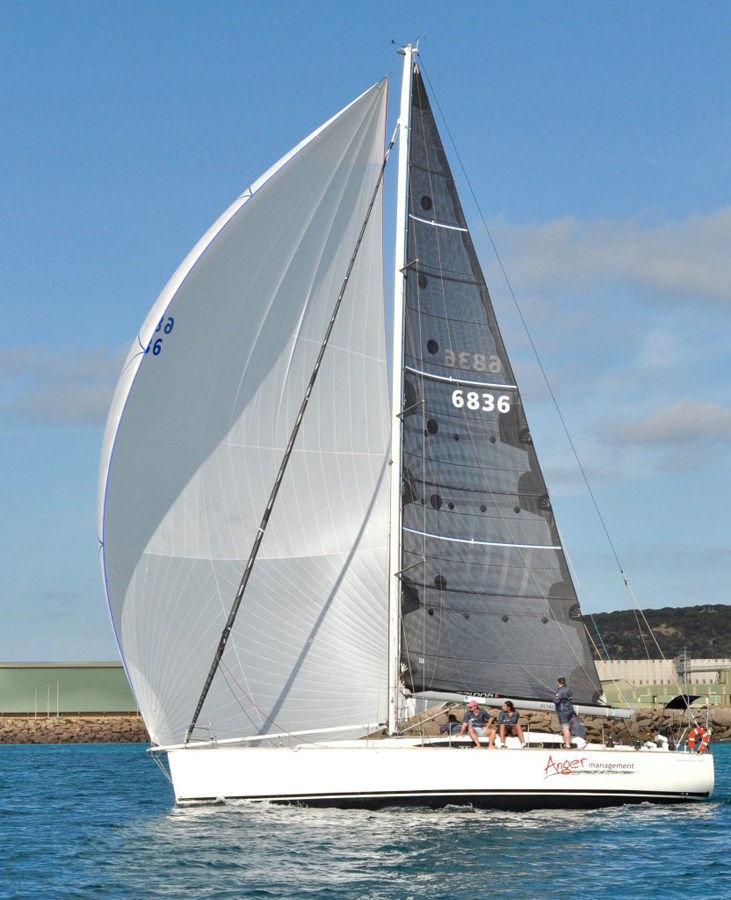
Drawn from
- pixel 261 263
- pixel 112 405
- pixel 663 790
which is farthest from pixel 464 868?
pixel 261 263

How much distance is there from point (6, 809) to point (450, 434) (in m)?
11.8

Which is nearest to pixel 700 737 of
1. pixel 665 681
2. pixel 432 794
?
pixel 432 794

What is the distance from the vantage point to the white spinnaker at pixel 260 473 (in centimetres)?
2058

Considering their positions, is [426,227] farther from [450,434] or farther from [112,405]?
[112,405]

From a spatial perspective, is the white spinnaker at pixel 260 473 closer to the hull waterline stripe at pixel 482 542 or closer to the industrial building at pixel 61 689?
the hull waterline stripe at pixel 482 542

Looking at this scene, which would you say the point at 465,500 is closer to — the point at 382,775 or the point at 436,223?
the point at 436,223

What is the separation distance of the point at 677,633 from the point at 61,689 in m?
63.7

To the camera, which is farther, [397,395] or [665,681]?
[665,681]

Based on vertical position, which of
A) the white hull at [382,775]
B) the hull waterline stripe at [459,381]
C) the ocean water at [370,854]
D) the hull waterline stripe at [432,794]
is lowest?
the ocean water at [370,854]

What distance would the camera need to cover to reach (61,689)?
215 feet

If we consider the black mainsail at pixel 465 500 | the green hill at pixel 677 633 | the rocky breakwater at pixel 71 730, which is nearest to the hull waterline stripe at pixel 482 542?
the black mainsail at pixel 465 500

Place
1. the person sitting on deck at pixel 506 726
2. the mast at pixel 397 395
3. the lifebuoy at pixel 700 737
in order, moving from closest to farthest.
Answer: the person sitting on deck at pixel 506 726 < the mast at pixel 397 395 < the lifebuoy at pixel 700 737

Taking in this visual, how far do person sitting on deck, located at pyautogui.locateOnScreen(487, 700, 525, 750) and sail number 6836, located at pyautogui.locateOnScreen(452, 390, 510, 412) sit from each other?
17.4ft

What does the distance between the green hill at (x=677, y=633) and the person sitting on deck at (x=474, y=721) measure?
85.9 m
